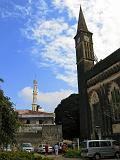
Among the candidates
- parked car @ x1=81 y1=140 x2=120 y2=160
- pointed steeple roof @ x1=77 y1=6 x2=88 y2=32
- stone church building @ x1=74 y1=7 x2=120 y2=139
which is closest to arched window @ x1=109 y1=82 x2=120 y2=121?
stone church building @ x1=74 y1=7 x2=120 y2=139

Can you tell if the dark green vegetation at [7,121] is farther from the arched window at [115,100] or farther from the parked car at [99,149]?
the arched window at [115,100]

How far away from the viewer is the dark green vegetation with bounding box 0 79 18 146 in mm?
19750

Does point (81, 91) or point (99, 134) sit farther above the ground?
point (81, 91)

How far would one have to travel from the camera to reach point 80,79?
51.9 m

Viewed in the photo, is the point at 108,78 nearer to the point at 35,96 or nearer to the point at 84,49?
the point at 84,49

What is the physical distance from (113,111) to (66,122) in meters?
20.8

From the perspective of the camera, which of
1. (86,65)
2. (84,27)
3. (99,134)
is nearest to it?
(99,134)

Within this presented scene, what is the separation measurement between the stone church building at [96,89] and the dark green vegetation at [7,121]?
894 inches

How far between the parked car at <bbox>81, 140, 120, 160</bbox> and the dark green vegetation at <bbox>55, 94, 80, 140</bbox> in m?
29.5

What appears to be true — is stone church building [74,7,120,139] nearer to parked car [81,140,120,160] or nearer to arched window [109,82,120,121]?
arched window [109,82,120,121]

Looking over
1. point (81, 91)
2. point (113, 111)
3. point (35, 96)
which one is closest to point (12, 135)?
point (113, 111)

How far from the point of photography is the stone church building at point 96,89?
4194 cm

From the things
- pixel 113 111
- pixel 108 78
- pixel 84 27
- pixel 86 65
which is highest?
pixel 84 27

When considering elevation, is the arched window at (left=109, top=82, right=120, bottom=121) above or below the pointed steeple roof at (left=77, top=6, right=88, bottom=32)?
below
